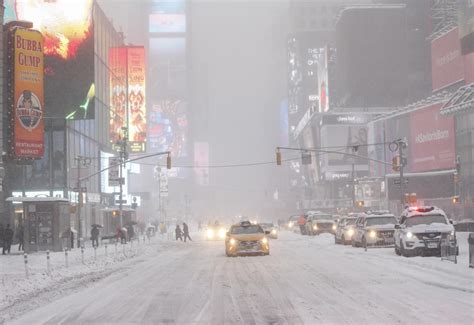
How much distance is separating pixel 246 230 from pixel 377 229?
7126 millimetres

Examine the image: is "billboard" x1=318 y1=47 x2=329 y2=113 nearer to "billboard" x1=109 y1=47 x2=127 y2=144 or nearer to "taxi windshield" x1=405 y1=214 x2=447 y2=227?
"billboard" x1=109 y1=47 x2=127 y2=144

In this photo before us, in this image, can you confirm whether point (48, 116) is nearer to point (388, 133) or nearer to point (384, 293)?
point (384, 293)

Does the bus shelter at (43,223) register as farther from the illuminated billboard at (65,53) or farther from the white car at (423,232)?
the illuminated billboard at (65,53)

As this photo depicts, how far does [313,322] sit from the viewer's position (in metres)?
10.7

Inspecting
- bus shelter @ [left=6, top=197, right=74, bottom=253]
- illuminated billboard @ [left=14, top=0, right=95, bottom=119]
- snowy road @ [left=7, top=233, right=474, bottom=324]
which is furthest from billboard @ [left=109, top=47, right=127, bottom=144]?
snowy road @ [left=7, top=233, right=474, bottom=324]

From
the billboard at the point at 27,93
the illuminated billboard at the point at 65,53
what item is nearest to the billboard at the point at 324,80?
the illuminated billboard at the point at 65,53

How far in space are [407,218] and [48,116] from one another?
3892 centimetres

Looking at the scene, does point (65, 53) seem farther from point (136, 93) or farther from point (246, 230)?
point (246, 230)

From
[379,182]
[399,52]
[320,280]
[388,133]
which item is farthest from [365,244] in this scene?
[399,52]

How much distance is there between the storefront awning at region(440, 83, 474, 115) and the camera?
69.0 meters

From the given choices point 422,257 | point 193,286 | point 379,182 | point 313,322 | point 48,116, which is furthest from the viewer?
point 379,182

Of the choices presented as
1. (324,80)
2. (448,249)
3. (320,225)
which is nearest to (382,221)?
(448,249)

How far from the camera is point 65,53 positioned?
57.7 m

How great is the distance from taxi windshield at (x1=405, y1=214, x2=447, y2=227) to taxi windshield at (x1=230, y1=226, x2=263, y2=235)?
7.02 meters
